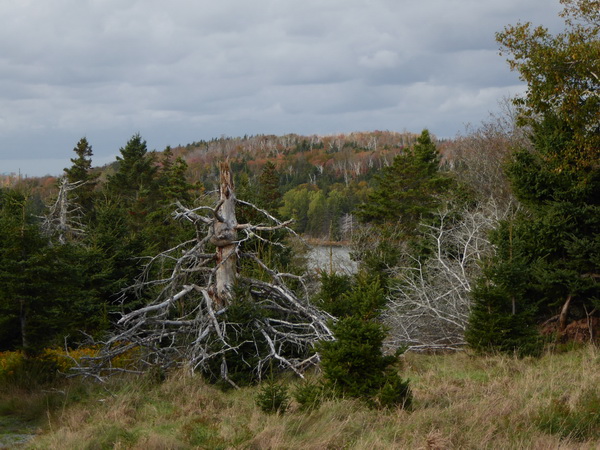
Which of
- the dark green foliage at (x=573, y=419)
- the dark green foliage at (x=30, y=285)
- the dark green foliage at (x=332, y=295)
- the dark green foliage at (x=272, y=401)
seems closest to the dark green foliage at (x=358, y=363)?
the dark green foliage at (x=272, y=401)

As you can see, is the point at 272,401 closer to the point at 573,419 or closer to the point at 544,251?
the point at 573,419

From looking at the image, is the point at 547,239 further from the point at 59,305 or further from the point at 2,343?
the point at 2,343

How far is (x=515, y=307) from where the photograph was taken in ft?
32.6

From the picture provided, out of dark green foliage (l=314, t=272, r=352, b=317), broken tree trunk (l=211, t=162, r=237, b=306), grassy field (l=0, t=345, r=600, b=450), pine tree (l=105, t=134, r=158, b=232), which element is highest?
pine tree (l=105, t=134, r=158, b=232)

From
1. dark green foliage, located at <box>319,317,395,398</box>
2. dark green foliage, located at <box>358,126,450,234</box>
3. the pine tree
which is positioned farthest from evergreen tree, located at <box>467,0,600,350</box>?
the pine tree

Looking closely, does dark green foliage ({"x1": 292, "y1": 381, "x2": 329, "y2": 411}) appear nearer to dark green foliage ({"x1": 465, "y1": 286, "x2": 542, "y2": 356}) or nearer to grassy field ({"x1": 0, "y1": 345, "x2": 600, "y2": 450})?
grassy field ({"x1": 0, "y1": 345, "x2": 600, "y2": 450})

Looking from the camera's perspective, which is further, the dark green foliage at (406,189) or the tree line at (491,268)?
the dark green foliage at (406,189)

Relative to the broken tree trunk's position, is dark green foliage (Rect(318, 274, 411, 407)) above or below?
below

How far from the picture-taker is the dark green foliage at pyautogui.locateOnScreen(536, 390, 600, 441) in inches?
201

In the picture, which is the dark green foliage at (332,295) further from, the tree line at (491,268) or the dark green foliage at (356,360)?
the dark green foliage at (356,360)

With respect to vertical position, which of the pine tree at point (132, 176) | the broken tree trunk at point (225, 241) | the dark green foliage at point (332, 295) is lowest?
the dark green foliage at point (332, 295)

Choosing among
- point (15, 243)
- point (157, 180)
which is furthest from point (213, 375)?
point (157, 180)

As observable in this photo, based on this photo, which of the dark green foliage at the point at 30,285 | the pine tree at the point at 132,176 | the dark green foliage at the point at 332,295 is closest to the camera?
the dark green foliage at the point at 30,285

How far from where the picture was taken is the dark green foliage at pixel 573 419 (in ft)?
16.8
